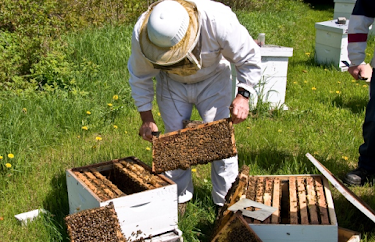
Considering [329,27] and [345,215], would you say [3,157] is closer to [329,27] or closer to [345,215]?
[345,215]

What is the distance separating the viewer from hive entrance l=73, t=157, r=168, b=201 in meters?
2.52

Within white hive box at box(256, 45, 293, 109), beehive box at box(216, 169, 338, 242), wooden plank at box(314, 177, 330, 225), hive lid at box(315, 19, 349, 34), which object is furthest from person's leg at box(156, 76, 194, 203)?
hive lid at box(315, 19, 349, 34)

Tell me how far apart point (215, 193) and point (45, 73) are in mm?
2700

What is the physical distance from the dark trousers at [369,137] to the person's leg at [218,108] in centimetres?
113

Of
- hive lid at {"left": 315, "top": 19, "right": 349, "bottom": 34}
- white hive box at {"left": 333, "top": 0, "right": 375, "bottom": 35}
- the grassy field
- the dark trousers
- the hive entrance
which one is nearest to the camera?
the hive entrance

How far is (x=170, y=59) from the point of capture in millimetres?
2266

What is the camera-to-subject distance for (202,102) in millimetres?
2889

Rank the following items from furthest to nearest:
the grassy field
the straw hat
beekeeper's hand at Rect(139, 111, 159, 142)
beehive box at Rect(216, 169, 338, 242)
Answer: the grassy field < beekeeper's hand at Rect(139, 111, 159, 142) < beehive box at Rect(216, 169, 338, 242) < the straw hat

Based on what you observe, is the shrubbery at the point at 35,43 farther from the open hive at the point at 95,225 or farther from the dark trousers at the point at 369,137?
the dark trousers at the point at 369,137

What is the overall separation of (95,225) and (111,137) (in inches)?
77.5

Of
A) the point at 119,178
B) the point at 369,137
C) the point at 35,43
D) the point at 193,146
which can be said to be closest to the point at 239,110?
Result: the point at 193,146

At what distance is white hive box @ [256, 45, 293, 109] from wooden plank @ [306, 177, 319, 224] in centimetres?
205

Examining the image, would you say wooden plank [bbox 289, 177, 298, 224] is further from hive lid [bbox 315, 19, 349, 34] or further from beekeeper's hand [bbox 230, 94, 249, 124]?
hive lid [bbox 315, 19, 349, 34]

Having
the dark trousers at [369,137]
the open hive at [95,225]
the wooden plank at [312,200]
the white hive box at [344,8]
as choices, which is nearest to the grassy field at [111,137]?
the dark trousers at [369,137]
